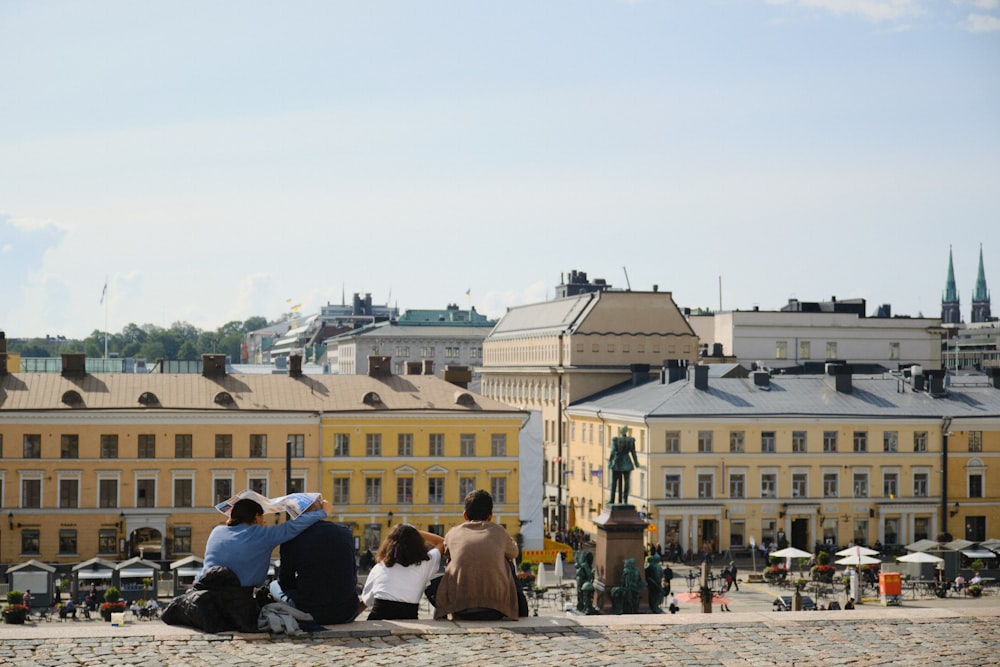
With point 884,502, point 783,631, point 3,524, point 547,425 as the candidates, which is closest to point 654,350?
point 547,425

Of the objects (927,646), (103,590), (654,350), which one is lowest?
(103,590)

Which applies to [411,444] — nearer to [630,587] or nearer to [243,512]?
[630,587]

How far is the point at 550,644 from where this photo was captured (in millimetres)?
17484

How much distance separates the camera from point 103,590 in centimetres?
5103

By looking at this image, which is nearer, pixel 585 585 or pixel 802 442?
pixel 585 585

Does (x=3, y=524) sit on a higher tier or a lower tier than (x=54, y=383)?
lower

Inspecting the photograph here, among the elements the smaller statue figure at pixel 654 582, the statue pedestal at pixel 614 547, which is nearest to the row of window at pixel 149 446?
the statue pedestal at pixel 614 547

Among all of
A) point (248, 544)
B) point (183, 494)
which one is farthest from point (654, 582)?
point (183, 494)

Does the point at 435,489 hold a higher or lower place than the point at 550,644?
lower

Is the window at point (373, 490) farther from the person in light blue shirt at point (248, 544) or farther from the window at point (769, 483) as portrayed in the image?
the person in light blue shirt at point (248, 544)

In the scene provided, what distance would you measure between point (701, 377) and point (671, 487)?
679cm

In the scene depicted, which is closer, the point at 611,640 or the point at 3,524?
the point at 611,640

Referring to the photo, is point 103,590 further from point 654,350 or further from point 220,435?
point 654,350

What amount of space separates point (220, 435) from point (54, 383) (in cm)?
798
